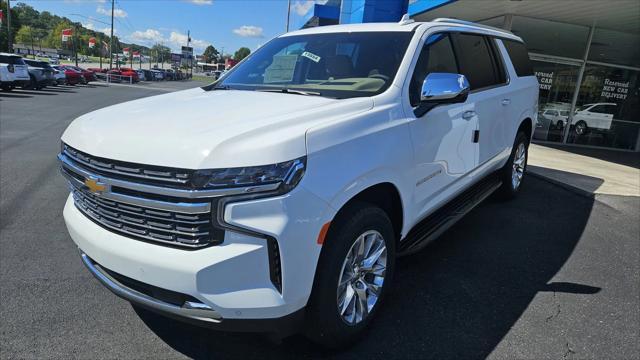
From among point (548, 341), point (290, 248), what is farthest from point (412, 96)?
point (548, 341)

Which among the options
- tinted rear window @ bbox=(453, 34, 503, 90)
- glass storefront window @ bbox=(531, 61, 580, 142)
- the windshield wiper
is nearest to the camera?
the windshield wiper

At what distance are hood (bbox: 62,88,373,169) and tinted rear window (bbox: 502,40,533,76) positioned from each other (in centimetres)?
346

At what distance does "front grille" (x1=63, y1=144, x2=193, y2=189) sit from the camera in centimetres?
213

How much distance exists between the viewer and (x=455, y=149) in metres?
3.83

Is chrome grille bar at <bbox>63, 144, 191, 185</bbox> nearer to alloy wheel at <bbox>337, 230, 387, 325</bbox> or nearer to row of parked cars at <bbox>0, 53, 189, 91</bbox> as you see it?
alloy wheel at <bbox>337, 230, 387, 325</bbox>

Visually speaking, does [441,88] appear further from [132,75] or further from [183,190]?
[132,75]

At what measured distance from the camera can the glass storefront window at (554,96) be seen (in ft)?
44.6

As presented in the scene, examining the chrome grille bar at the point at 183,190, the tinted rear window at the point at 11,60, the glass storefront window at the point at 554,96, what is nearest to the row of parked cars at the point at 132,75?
the tinted rear window at the point at 11,60

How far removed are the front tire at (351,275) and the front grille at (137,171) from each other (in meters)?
0.82

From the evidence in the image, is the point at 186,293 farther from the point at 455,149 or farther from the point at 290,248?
the point at 455,149

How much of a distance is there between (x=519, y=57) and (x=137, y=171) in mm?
5211

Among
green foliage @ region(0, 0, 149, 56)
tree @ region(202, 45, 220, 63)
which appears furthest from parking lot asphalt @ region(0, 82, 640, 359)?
tree @ region(202, 45, 220, 63)

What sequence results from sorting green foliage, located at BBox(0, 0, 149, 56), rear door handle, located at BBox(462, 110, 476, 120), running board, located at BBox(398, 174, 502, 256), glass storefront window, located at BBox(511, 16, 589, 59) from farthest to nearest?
green foliage, located at BBox(0, 0, 149, 56) < glass storefront window, located at BBox(511, 16, 589, 59) < rear door handle, located at BBox(462, 110, 476, 120) < running board, located at BBox(398, 174, 502, 256)

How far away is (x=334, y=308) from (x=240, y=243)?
720 mm
